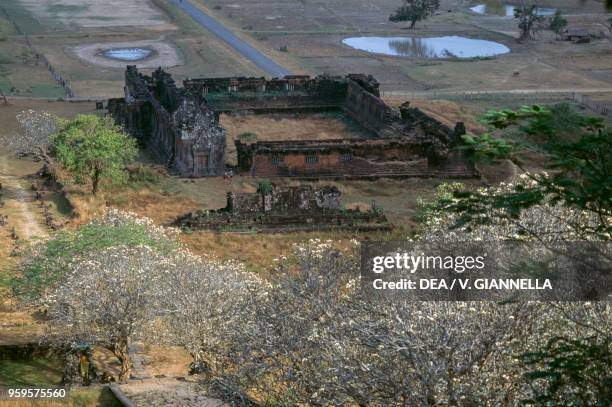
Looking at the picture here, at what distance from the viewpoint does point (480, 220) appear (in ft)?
69.9

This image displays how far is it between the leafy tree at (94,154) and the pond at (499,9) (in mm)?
88923

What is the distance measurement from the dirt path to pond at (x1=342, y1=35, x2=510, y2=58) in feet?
→ 182

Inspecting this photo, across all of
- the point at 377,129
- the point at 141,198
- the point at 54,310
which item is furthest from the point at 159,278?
the point at 377,129

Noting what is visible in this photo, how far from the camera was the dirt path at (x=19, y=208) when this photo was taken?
49.9 metres

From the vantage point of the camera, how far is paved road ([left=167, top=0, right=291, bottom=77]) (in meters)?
96.2

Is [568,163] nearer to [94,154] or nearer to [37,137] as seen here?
[94,154]

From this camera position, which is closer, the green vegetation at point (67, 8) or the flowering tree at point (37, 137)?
the flowering tree at point (37, 137)

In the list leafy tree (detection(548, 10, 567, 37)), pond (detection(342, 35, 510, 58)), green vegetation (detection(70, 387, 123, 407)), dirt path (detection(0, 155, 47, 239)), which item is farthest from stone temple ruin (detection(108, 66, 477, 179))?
leafy tree (detection(548, 10, 567, 37))

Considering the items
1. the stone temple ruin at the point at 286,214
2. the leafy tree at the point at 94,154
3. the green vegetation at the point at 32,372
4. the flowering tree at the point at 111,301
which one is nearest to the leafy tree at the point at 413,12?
the leafy tree at the point at 94,154

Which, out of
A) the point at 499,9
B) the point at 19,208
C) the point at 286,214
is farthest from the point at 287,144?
the point at 499,9

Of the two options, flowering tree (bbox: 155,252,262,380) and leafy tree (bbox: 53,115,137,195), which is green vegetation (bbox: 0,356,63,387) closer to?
flowering tree (bbox: 155,252,262,380)

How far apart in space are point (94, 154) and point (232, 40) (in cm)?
5750

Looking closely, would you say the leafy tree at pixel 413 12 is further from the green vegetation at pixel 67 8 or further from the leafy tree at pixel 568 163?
the leafy tree at pixel 568 163

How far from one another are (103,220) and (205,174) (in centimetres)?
2038
